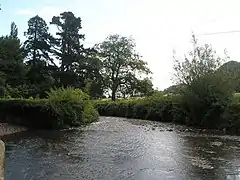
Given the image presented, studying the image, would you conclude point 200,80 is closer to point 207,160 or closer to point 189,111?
point 189,111

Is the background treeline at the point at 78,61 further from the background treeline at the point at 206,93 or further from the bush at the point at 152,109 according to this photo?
the background treeline at the point at 206,93

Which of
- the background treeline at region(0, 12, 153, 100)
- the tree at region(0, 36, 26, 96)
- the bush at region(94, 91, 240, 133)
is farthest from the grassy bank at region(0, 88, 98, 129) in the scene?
the background treeline at region(0, 12, 153, 100)

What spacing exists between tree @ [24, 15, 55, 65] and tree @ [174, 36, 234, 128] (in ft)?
106

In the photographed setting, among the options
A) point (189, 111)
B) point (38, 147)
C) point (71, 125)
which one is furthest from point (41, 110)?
point (189, 111)

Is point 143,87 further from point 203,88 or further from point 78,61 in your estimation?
point 203,88

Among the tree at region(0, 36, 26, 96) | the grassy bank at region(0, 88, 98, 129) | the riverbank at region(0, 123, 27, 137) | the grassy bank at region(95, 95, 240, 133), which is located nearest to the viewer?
the riverbank at region(0, 123, 27, 137)

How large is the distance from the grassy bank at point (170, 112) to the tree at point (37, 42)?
13088 mm

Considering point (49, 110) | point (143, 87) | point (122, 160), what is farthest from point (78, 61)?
point (122, 160)

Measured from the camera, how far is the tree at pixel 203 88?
79.2 feet

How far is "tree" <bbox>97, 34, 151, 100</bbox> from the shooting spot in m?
55.6

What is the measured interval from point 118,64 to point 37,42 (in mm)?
13458

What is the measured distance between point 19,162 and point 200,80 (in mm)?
17380

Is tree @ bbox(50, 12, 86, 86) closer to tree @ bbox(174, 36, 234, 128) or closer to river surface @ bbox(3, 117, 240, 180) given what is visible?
tree @ bbox(174, 36, 234, 128)

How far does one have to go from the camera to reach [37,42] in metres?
54.5
